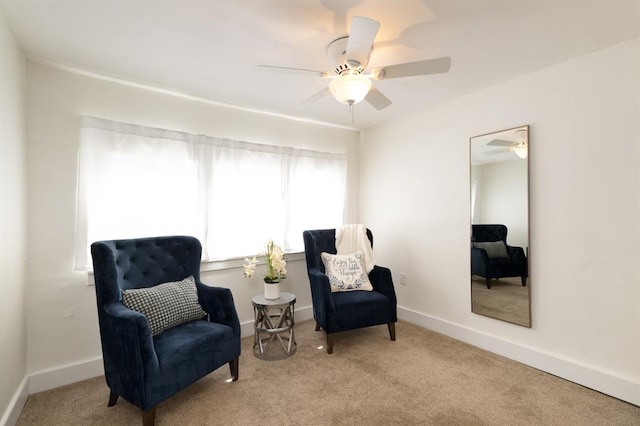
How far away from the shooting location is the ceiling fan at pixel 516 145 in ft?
8.52

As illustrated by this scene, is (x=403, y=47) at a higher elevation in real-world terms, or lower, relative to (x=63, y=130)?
higher

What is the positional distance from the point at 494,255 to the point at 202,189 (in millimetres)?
2752

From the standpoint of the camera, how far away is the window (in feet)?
8.23

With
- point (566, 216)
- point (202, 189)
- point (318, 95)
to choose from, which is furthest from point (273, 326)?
point (566, 216)

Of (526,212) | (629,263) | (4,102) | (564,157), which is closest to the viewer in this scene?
(4,102)

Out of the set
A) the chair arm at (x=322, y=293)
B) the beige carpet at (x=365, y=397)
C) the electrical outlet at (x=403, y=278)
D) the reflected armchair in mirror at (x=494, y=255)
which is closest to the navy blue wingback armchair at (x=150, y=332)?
the beige carpet at (x=365, y=397)

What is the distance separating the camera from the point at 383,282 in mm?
3119

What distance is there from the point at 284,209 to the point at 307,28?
200 cm

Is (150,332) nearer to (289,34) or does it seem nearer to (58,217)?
(58,217)

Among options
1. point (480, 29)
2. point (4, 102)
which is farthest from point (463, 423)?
point (4, 102)

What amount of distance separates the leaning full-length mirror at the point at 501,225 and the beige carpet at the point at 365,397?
0.48 m

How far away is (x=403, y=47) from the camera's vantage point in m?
2.12

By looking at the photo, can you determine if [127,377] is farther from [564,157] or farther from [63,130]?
[564,157]

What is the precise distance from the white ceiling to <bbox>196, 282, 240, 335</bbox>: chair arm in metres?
1.70
